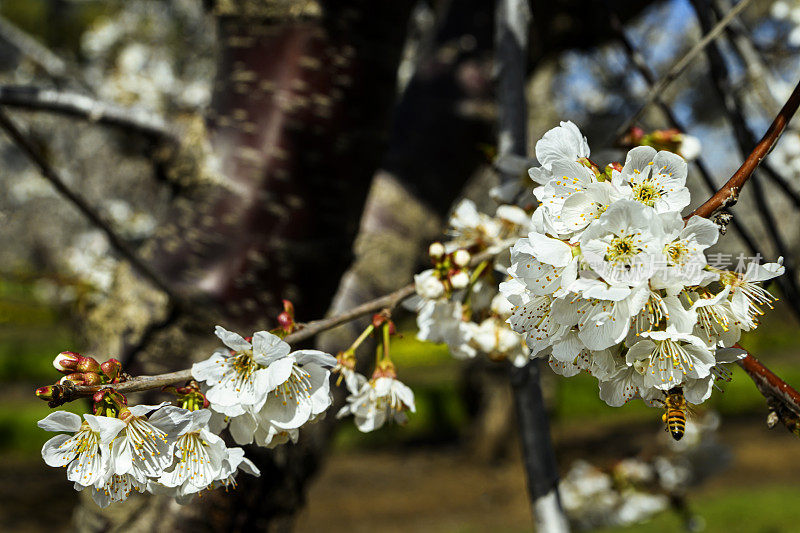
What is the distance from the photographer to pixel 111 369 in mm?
795

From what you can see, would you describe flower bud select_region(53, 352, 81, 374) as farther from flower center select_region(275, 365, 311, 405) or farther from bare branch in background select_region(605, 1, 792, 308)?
bare branch in background select_region(605, 1, 792, 308)

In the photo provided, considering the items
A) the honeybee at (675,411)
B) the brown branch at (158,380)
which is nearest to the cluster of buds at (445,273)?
the brown branch at (158,380)

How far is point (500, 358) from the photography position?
45.8 inches

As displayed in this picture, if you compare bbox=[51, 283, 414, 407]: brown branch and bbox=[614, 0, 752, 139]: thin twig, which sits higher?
bbox=[614, 0, 752, 139]: thin twig

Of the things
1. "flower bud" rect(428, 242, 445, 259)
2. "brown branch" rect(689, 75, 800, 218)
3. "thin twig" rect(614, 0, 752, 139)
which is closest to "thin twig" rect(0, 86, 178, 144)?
"flower bud" rect(428, 242, 445, 259)

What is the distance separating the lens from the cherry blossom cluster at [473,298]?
1.07 metres

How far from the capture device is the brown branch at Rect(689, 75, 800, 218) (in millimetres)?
696

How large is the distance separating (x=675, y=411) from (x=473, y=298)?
464 mm

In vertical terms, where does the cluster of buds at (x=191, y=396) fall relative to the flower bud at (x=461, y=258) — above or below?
below

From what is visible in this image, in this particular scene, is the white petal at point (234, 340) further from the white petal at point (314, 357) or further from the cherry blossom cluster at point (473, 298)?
the cherry blossom cluster at point (473, 298)

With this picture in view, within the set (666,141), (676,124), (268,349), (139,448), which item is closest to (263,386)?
(268,349)

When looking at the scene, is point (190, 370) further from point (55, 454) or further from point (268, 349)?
point (55, 454)

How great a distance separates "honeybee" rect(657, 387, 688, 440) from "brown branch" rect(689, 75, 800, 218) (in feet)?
0.74

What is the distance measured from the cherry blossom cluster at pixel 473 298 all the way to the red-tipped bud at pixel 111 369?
48 centimetres
